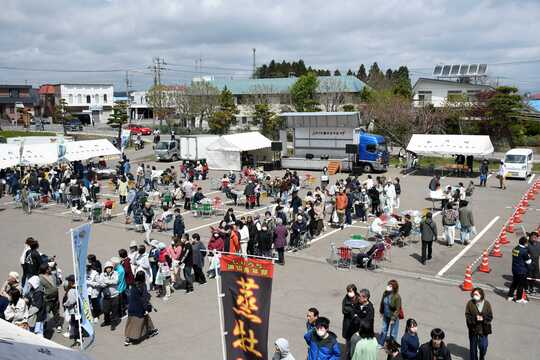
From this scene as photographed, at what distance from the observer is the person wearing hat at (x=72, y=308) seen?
9375 millimetres

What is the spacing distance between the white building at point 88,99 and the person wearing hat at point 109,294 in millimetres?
82741

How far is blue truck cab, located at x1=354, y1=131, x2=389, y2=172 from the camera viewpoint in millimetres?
Answer: 31453

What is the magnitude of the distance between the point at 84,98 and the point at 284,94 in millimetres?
48997

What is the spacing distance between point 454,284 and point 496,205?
37.8 feet

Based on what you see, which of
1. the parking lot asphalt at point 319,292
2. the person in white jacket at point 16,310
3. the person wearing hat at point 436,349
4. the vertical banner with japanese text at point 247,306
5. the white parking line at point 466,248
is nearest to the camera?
the vertical banner with japanese text at point 247,306

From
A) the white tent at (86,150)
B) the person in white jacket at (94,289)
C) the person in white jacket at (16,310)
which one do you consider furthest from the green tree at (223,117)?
the person in white jacket at (16,310)

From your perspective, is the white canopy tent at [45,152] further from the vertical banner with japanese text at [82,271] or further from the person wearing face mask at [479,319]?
the person wearing face mask at [479,319]

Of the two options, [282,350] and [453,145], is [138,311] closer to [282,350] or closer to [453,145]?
[282,350]

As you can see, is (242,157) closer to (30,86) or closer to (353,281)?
(353,281)

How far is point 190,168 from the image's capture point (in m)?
29.3

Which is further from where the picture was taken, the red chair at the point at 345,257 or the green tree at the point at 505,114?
the green tree at the point at 505,114

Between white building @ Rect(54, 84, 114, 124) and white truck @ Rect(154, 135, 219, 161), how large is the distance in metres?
54.4

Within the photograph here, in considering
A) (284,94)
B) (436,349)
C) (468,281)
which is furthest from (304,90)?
(436,349)

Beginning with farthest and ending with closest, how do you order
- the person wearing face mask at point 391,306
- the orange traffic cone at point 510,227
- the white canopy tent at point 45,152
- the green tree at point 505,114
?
the green tree at point 505,114, the white canopy tent at point 45,152, the orange traffic cone at point 510,227, the person wearing face mask at point 391,306
